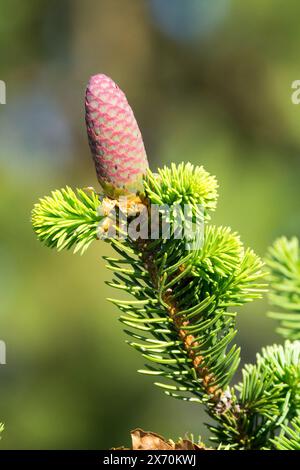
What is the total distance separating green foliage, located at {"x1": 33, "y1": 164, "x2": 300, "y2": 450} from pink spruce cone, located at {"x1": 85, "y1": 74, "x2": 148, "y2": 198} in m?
0.01

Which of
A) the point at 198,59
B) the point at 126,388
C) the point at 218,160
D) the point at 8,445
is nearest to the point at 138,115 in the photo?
the point at 198,59

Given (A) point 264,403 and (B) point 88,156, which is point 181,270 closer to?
(A) point 264,403

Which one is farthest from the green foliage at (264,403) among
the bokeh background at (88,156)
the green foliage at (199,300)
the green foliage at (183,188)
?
the bokeh background at (88,156)

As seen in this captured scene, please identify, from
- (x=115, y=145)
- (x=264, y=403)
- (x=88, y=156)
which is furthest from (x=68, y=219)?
(x=88, y=156)

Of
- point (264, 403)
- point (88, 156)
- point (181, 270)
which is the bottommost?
point (264, 403)

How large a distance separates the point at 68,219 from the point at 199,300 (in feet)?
0.41

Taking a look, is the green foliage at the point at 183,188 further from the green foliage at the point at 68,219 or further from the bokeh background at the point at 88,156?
the bokeh background at the point at 88,156

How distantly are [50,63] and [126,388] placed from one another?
1.49 m

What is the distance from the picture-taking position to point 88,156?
10.4 feet

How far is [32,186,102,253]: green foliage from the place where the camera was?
59 centimetres

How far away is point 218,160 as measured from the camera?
108 inches

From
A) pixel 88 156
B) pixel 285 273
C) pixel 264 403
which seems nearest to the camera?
pixel 285 273

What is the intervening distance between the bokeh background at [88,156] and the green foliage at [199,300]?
77.5 inches
